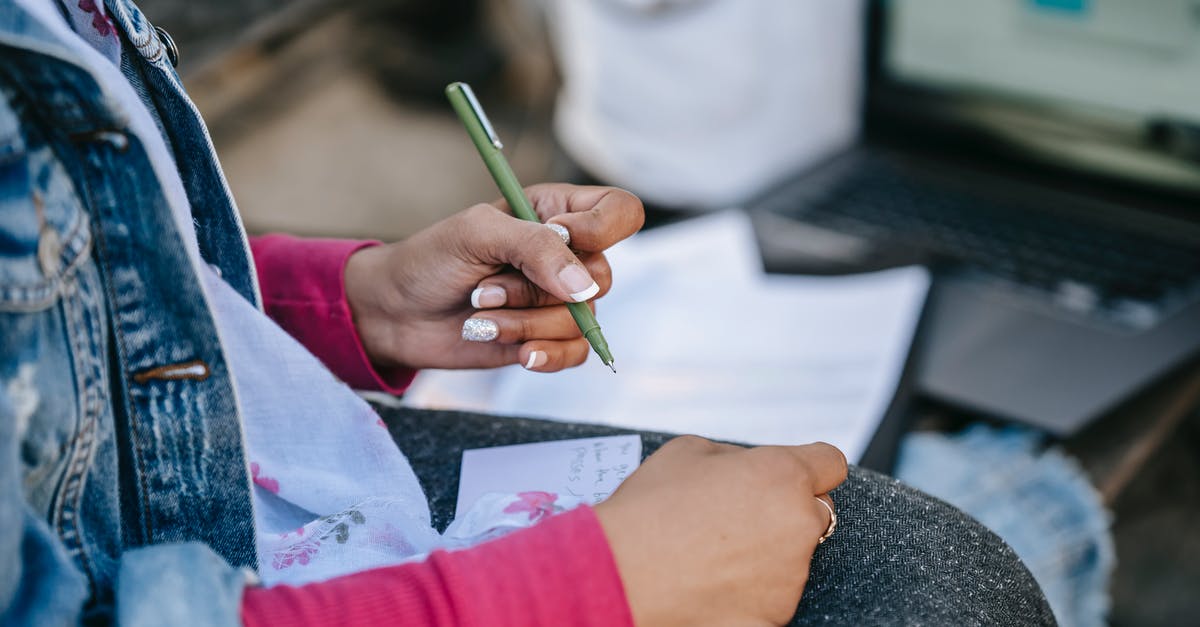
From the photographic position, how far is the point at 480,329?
1.70ft

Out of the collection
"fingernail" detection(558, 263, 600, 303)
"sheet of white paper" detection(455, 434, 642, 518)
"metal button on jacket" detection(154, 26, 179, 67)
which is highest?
"metal button on jacket" detection(154, 26, 179, 67)

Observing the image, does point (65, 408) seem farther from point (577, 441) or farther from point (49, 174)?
point (577, 441)

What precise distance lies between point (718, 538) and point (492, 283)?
20 cm

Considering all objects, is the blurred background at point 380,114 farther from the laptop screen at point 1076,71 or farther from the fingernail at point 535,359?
the fingernail at point 535,359

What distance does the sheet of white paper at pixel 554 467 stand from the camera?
48 centimetres

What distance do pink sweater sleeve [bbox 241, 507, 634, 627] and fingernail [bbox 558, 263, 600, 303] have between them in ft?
0.43

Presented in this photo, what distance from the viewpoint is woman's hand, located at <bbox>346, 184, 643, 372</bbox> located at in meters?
0.49

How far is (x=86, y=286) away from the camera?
0.39m

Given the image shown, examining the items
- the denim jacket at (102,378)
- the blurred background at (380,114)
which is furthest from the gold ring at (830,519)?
the blurred background at (380,114)

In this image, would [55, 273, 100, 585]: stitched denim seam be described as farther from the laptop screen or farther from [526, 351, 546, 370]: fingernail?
the laptop screen

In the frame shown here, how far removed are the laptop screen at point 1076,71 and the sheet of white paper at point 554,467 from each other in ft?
2.12

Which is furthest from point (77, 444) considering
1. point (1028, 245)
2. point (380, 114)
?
point (380, 114)

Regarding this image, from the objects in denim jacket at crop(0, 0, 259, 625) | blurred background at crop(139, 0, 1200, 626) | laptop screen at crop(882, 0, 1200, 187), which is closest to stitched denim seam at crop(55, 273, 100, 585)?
denim jacket at crop(0, 0, 259, 625)

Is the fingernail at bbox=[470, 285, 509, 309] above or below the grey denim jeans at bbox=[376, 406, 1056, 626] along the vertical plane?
above
